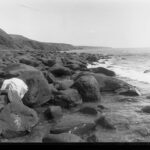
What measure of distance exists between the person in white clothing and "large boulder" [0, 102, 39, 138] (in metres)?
0.69

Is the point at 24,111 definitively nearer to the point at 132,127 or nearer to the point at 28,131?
the point at 28,131

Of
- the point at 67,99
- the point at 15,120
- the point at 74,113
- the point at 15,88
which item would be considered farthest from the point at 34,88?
the point at 15,120

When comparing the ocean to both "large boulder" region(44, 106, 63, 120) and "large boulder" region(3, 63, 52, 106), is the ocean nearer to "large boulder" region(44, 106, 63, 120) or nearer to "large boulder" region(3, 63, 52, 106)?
"large boulder" region(3, 63, 52, 106)

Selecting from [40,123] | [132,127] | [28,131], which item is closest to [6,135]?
[28,131]

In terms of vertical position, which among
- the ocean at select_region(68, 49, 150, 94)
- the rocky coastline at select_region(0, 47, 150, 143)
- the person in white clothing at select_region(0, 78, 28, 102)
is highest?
the person in white clothing at select_region(0, 78, 28, 102)

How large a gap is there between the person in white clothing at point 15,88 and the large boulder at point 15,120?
0.69m

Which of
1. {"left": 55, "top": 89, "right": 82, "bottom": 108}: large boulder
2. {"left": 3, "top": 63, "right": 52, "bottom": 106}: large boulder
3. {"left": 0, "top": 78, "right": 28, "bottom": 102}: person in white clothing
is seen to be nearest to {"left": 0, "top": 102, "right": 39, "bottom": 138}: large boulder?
{"left": 0, "top": 78, "right": 28, "bottom": 102}: person in white clothing

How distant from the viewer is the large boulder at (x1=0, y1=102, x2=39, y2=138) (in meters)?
3.96

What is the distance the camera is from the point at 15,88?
18.3 ft

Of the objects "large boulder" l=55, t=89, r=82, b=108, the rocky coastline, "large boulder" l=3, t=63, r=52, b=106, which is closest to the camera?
the rocky coastline

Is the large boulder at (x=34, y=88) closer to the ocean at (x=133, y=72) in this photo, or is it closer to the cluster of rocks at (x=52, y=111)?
the cluster of rocks at (x=52, y=111)

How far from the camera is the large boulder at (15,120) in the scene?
396 cm

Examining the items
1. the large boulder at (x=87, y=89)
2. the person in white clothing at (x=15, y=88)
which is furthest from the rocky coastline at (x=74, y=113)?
the person in white clothing at (x=15, y=88)

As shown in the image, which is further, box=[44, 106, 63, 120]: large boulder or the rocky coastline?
box=[44, 106, 63, 120]: large boulder
